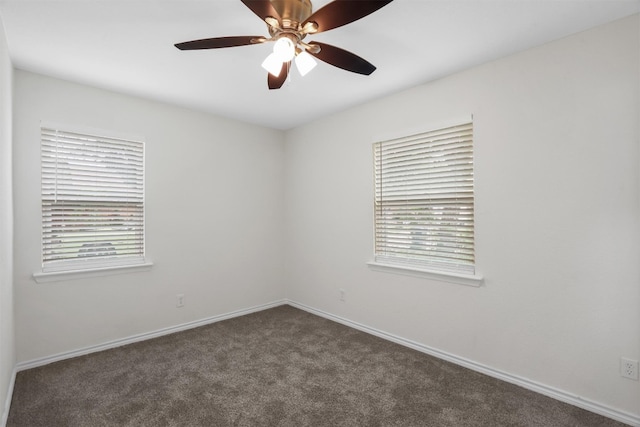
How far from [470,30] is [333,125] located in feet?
6.41

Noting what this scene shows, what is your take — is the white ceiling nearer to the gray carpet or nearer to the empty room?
the empty room

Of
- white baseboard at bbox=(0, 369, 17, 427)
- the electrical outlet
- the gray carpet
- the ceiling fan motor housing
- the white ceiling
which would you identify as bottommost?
the gray carpet

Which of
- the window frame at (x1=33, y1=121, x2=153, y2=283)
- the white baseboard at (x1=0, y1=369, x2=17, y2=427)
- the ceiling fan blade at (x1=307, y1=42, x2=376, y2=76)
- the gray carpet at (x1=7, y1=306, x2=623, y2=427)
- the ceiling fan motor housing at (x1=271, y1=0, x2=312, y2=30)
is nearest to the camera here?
the ceiling fan motor housing at (x1=271, y1=0, x2=312, y2=30)

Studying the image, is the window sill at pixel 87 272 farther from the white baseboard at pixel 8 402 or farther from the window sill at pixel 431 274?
the window sill at pixel 431 274

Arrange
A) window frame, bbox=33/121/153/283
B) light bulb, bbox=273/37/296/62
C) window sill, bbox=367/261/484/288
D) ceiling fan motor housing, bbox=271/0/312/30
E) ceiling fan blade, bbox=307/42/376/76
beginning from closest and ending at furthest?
ceiling fan motor housing, bbox=271/0/312/30 → light bulb, bbox=273/37/296/62 → ceiling fan blade, bbox=307/42/376/76 → window sill, bbox=367/261/484/288 → window frame, bbox=33/121/153/283

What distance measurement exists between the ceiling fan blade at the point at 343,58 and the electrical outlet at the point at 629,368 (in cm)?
241

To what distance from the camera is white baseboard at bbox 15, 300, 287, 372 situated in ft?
8.93

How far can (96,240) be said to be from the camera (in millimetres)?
3064

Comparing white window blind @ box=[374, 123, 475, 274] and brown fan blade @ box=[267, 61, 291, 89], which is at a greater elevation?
brown fan blade @ box=[267, 61, 291, 89]

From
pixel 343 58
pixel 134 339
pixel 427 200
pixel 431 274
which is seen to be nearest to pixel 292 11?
pixel 343 58

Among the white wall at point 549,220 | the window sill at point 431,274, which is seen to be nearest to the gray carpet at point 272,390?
the white wall at point 549,220

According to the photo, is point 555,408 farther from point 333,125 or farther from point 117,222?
point 117,222

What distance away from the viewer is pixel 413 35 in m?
2.19

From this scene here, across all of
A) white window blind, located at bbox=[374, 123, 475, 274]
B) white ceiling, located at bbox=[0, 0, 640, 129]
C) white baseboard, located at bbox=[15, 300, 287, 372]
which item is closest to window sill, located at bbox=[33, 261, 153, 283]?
white baseboard, located at bbox=[15, 300, 287, 372]
